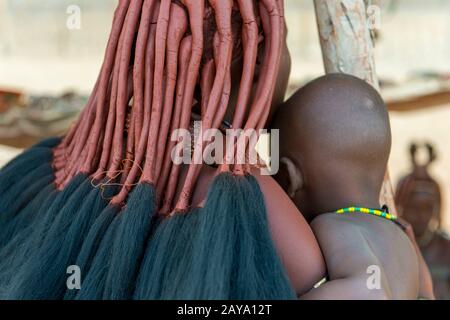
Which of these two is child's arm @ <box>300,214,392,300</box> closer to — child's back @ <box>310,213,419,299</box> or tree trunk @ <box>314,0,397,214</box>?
child's back @ <box>310,213,419,299</box>

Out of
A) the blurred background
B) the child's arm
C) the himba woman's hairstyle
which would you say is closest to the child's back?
the child's arm

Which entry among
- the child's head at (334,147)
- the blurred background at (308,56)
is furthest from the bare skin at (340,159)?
the blurred background at (308,56)

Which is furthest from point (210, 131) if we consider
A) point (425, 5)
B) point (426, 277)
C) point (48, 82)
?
point (425, 5)

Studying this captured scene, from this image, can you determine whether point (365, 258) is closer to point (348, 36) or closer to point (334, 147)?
point (334, 147)

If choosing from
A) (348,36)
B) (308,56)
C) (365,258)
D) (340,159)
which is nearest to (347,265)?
(365,258)

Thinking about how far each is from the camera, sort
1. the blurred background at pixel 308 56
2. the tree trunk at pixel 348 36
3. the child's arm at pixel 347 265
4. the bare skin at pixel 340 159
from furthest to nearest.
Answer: the blurred background at pixel 308 56 → the tree trunk at pixel 348 36 → the bare skin at pixel 340 159 → the child's arm at pixel 347 265

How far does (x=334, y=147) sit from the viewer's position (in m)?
1.02

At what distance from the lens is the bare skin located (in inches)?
37.5

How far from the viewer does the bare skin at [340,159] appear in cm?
95

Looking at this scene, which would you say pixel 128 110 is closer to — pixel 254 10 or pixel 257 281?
pixel 254 10

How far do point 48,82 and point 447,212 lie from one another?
9.87ft

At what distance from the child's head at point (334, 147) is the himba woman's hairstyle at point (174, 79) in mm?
136

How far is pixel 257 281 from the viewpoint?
0.75 m

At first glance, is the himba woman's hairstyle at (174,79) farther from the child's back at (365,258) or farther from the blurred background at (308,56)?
the blurred background at (308,56)
